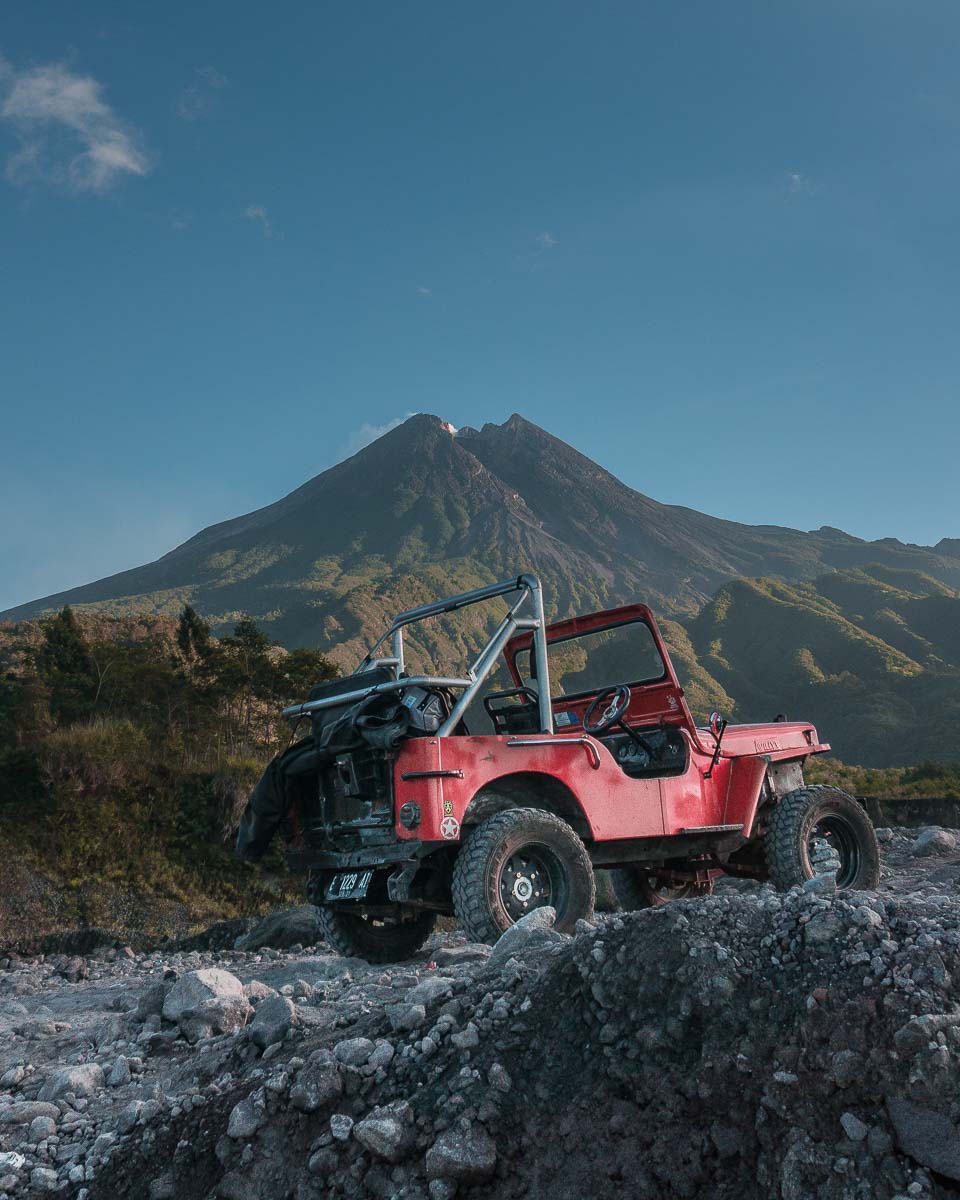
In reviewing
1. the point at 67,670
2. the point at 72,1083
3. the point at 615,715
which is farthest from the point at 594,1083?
the point at 67,670

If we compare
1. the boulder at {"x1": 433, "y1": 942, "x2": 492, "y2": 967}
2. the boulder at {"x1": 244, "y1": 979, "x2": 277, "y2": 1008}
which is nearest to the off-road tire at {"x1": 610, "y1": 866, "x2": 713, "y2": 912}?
the boulder at {"x1": 433, "y1": 942, "x2": 492, "y2": 967}

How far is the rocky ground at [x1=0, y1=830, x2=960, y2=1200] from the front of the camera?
266 cm

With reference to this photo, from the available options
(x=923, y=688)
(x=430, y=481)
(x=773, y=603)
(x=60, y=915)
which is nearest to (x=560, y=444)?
(x=430, y=481)

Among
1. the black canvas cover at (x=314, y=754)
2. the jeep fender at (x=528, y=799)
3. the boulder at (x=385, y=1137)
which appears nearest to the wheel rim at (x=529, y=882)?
the jeep fender at (x=528, y=799)

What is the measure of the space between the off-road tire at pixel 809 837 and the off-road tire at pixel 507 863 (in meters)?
2.02

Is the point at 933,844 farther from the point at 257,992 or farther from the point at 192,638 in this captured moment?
the point at 192,638

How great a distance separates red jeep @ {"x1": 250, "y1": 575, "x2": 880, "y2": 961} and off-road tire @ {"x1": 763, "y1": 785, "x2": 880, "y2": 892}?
14 mm

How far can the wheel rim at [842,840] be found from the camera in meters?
7.81

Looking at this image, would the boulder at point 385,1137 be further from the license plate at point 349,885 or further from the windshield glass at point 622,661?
the windshield glass at point 622,661

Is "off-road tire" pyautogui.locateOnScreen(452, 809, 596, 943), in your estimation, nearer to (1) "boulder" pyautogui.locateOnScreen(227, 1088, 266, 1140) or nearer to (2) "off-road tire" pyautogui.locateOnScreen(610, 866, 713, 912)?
(1) "boulder" pyautogui.locateOnScreen(227, 1088, 266, 1140)

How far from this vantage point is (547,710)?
21.8ft

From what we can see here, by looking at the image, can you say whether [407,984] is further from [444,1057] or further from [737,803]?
[737,803]

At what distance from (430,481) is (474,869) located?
132348 millimetres

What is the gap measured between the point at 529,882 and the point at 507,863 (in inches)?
7.3
